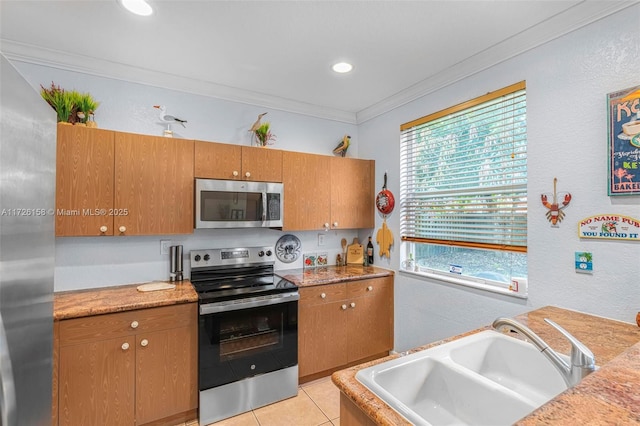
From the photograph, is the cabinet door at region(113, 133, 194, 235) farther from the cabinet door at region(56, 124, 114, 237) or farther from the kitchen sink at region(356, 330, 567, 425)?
the kitchen sink at region(356, 330, 567, 425)

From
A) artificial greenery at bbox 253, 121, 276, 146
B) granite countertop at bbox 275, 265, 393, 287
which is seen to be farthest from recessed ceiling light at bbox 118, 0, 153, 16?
granite countertop at bbox 275, 265, 393, 287

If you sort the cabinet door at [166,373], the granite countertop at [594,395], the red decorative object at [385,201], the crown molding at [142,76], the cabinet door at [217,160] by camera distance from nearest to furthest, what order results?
the granite countertop at [594,395] → the cabinet door at [166,373] → the crown molding at [142,76] → the cabinet door at [217,160] → the red decorative object at [385,201]

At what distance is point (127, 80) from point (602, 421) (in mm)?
3127

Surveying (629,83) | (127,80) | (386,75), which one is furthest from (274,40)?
(629,83)

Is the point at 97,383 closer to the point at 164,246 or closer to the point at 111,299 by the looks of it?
the point at 111,299

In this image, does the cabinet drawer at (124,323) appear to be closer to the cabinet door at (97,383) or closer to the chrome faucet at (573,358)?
the cabinet door at (97,383)

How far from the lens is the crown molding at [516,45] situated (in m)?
1.62

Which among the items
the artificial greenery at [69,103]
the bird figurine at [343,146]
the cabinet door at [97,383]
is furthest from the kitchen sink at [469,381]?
the artificial greenery at [69,103]

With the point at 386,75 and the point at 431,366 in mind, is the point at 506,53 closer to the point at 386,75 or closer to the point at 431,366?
the point at 386,75

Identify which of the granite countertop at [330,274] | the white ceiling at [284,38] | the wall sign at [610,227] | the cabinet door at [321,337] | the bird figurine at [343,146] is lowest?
the cabinet door at [321,337]

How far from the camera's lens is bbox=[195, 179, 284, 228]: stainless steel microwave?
7.73ft

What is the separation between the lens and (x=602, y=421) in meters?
0.54

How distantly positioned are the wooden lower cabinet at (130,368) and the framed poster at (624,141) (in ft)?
8.70

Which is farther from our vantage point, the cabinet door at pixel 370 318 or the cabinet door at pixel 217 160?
the cabinet door at pixel 370 318
